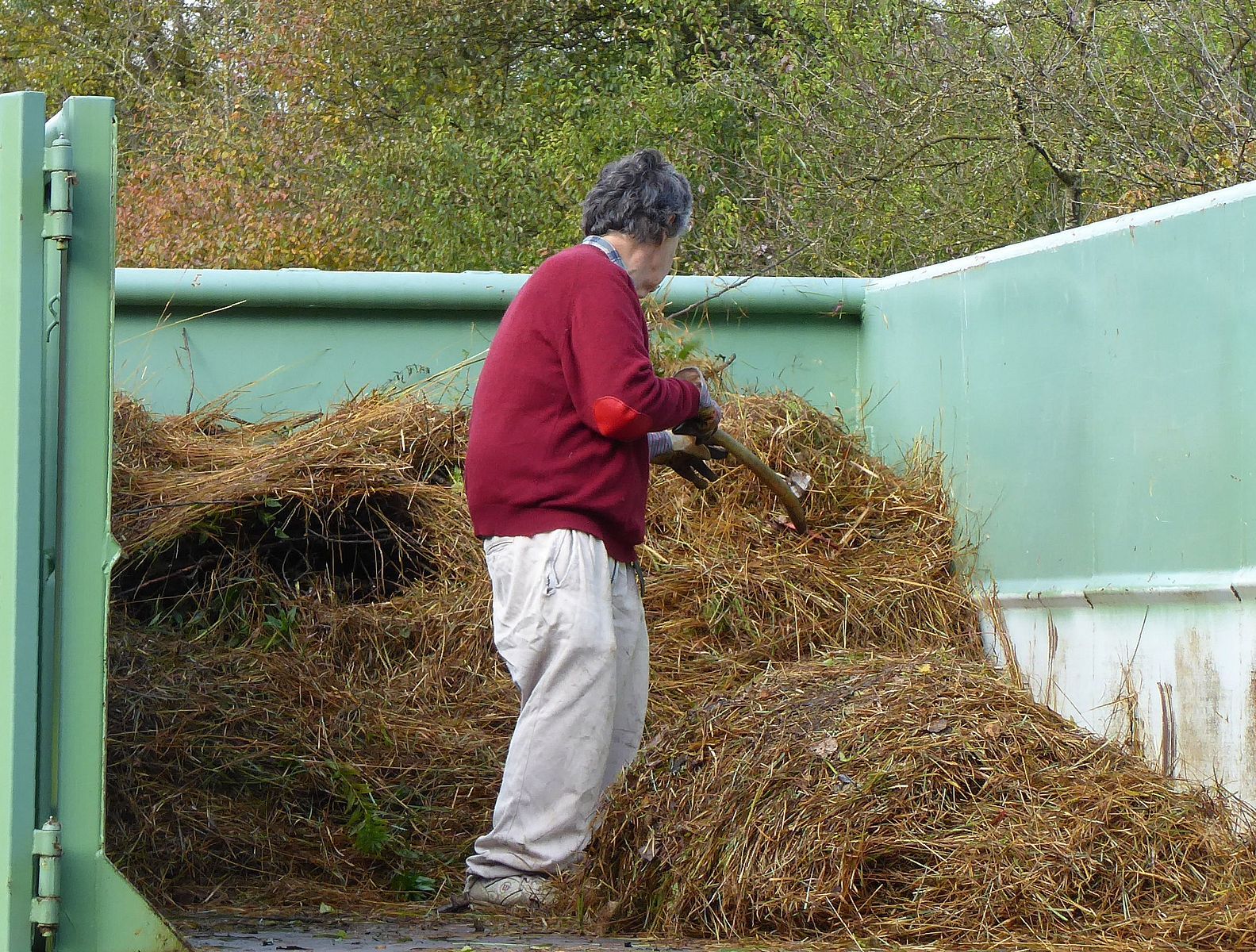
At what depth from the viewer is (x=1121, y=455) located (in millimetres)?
3996

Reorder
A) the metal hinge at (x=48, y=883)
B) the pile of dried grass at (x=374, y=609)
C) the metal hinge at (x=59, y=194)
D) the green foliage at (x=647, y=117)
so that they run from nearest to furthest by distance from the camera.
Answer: the metal hinge at (x=48, y=883) < the metal hinge at (x=59, y=194) < the pile of dried grass at (x=374, y=609) < the green foliage at (x=647, y=117)

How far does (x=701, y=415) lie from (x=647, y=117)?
8.78m

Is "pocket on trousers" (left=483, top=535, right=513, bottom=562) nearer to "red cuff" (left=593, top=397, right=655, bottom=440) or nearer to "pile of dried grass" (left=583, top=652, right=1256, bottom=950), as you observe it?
"red cuff" (left=593, top=397, right=655, bottom=440)

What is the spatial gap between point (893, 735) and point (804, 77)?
917 cm

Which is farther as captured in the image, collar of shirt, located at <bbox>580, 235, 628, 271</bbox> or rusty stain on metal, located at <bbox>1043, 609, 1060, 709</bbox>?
rusty stain on metal, located at <bbox>1043, 609, 1060, 709</bbox>

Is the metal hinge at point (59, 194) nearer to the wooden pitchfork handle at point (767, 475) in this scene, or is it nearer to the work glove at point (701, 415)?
the work glove at point (701, 415)

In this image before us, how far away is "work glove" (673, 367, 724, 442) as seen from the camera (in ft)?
12.1

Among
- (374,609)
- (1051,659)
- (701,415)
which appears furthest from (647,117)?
(701,415)

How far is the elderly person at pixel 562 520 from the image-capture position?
3.35 meters

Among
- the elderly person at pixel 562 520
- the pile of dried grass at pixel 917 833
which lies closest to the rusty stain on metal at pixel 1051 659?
the pile of dried grass at pixel 917 833

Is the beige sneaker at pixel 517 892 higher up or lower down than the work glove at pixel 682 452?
lower down

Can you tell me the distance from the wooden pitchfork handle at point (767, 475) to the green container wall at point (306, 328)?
2.55 feet

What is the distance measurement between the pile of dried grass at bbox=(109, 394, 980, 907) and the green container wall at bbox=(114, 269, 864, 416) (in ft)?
0.59

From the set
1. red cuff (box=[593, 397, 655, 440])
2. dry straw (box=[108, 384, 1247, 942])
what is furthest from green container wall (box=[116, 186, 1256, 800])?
red cuff (box=[593, 397, 655, 440])
